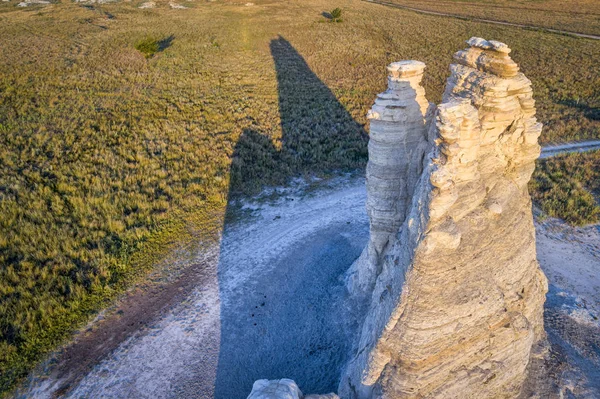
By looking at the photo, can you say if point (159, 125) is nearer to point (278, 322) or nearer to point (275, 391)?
point (278, 322)

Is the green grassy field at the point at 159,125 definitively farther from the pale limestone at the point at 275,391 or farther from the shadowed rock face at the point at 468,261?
the shadowed rock face at the point at 468,261

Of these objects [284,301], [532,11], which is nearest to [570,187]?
[284,301]

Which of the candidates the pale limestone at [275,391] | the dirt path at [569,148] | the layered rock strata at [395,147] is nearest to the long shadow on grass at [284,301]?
the pale limestone at [275,391]

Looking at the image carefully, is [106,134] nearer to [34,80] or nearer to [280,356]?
[34,80]

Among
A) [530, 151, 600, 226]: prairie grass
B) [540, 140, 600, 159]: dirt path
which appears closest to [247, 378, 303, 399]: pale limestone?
[530, 151, 600, 226]: prairie grass

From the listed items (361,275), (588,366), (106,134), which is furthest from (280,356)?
(106,134)
